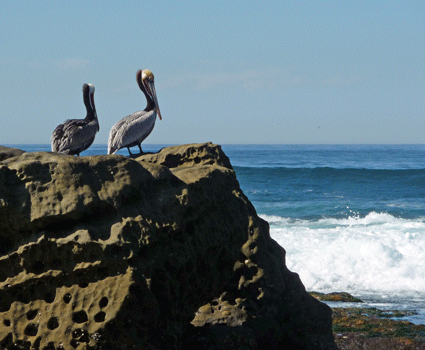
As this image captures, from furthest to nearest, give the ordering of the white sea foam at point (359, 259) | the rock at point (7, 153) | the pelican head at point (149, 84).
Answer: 1. the white sea foam at point (359, 259)
2. the pelican head at point (149, 84)
3. the rock at point (7, 153)

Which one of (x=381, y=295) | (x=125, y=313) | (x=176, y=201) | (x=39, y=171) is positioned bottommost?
(x=381, y=295)

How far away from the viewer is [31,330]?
333cm

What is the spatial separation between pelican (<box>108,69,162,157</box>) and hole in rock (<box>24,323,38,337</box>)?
4.26m

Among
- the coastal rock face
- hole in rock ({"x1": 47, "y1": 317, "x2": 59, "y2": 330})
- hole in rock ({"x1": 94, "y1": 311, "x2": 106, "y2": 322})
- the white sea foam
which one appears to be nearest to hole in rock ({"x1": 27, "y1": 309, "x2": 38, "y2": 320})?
the coastal rock face

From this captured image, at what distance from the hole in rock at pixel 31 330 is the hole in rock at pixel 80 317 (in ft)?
0.89

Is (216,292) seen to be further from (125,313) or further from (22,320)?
(22,320)

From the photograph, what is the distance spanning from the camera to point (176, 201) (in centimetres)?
375

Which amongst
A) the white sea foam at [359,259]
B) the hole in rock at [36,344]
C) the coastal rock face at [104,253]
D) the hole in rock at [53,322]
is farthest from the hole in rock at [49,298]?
the white sea foam at [359,259]

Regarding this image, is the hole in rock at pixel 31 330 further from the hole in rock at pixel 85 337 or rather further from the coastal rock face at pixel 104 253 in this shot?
the hole in rock at pixel 85 337

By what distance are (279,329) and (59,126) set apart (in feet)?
14.9

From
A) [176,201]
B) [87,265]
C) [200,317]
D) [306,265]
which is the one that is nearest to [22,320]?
[87,265]

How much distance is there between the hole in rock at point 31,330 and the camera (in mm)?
3326

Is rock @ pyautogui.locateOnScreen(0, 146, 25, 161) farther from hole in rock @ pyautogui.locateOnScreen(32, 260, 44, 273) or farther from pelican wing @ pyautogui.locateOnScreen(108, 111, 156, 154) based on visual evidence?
pelican wing @ pyautogui.locateOnScreen(108, 111, 156, 154)

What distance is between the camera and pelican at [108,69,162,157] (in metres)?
7.42
